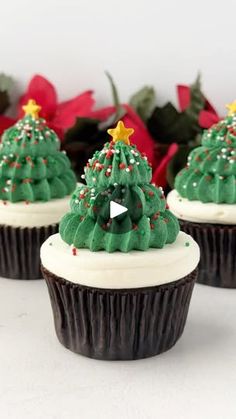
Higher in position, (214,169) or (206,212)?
(214,169)

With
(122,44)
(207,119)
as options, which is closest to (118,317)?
(207,119)

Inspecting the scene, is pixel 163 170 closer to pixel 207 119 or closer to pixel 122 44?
pixel 207 119

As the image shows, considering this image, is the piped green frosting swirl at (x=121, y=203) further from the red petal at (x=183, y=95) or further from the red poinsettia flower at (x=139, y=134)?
the red petal at (x=183, y=95)

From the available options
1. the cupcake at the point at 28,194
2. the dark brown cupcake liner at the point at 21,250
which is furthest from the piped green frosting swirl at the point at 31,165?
the dark brown cupcake liner at the point at 21,250

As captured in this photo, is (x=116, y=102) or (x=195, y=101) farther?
(x=116, y=102)

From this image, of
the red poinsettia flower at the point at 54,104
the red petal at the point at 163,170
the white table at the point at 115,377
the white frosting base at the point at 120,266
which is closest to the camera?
the white table at the point at 115,377

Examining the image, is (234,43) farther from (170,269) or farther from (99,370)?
(99,370)

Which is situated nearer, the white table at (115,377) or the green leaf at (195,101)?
Result: the white table at (115,377)
